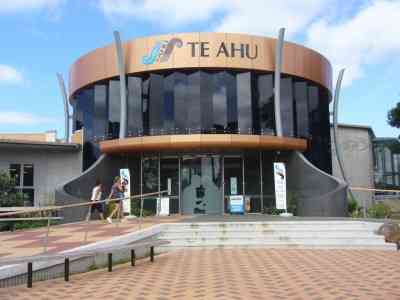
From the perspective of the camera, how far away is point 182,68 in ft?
68.6

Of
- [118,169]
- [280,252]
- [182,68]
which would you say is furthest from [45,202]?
[280,252]

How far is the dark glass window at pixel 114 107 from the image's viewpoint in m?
22.2

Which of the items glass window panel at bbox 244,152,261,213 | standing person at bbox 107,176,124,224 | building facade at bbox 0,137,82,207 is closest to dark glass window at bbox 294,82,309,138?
glass window panel at bbox 244,152,261,213

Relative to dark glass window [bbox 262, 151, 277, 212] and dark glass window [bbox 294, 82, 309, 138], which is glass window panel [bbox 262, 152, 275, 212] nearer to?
dark glass window [bbox 262, 151, 277, 212]

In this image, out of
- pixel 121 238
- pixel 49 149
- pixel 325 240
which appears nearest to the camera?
pixel 121 238

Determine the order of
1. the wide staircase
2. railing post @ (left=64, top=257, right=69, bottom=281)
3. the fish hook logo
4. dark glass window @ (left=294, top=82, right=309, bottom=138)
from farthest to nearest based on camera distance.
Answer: dark glass window @ (left=294, top=82, right=309, bottom=138)
the fish hook logo
the wide staircase
railing post @ (left=64, top=257, right=69, bottom=281)

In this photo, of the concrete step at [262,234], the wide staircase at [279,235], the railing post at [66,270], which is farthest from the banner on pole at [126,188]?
the railing post at [66,270]

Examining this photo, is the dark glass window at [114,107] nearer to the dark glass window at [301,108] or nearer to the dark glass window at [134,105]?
the dark glass window at [134,105]

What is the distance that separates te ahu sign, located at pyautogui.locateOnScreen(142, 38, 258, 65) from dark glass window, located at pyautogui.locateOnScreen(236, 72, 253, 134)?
995 millimetres

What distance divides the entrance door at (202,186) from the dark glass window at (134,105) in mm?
2835

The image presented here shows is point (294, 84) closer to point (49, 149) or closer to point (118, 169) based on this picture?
point (118, 169)

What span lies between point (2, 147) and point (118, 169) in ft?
19.4

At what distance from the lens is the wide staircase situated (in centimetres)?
1239

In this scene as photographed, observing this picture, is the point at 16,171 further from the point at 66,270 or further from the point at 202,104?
the point at 66,270
